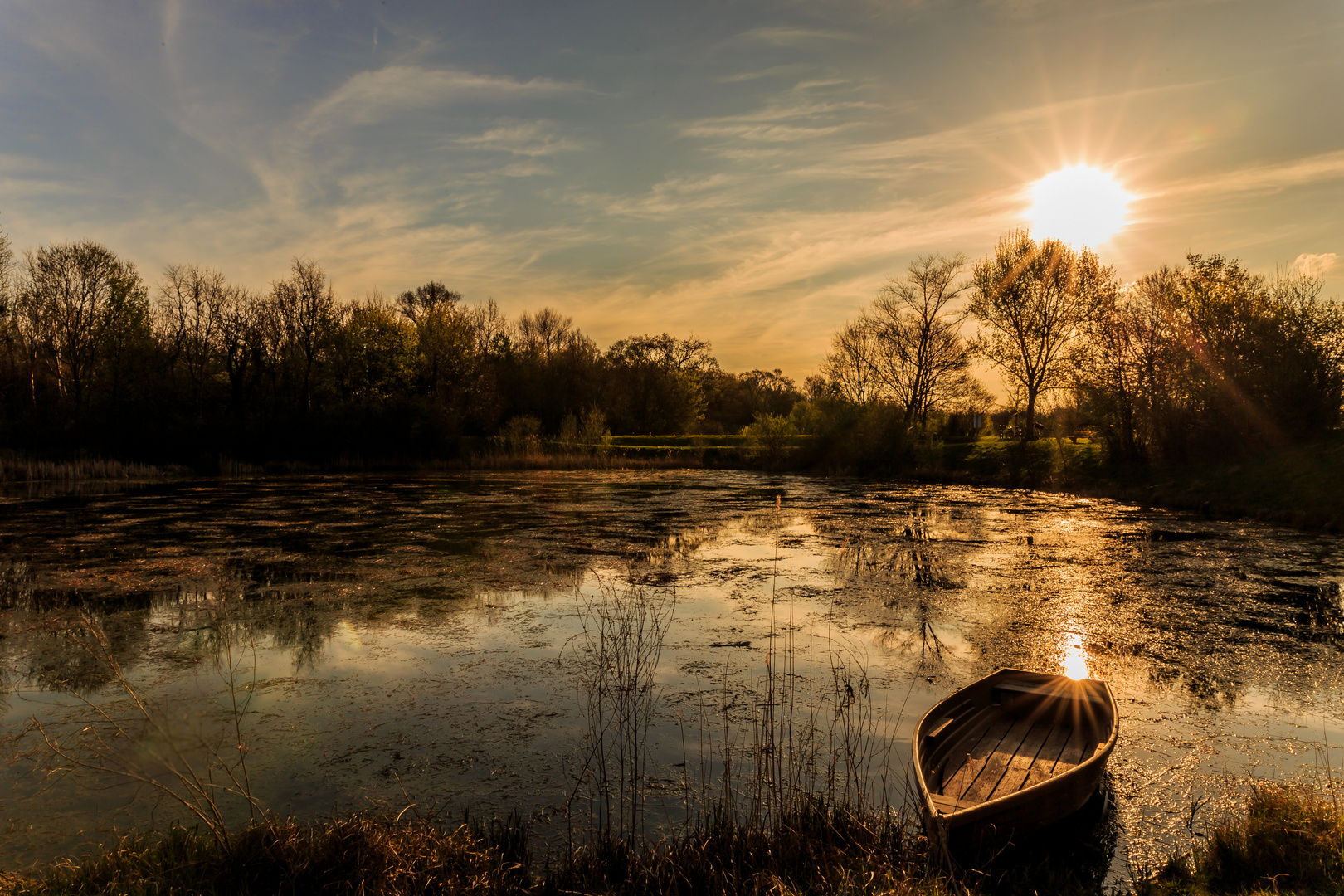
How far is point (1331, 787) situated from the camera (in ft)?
14.0

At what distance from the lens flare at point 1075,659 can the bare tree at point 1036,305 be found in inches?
985

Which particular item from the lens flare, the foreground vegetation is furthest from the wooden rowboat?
the lens flare

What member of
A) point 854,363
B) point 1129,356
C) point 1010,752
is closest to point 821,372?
point 854,363

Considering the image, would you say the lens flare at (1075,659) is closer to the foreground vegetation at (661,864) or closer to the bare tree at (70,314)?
the foreground vegetation at (661,864)

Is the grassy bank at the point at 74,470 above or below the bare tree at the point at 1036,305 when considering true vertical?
below

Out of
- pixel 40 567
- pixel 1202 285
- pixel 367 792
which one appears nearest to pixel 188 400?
pixel 40 567

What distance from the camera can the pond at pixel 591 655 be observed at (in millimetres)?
4609

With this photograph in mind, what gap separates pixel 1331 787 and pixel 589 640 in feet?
18.9

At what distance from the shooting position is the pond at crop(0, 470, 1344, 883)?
4609 millimetres

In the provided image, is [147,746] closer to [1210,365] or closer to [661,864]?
[661,864]

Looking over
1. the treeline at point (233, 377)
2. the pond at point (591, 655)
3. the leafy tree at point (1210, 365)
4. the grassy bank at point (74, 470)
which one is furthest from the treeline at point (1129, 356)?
the grassy bank at point (74, 470)

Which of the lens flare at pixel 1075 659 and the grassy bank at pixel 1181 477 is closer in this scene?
the lens flare at pixel 1075 659

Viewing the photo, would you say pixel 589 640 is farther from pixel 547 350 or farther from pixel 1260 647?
pixel 547 350

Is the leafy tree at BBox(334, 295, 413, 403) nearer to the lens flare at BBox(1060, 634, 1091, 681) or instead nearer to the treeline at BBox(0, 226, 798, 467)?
the treeline at BBox(0, 226, 798, 467)
